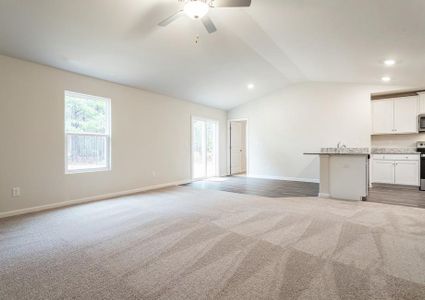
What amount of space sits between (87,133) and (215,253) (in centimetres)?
373

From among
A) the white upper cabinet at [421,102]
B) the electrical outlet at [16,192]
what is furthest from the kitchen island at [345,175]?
the electrical outlet at [16,192]

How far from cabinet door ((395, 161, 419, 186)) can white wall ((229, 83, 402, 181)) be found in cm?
90

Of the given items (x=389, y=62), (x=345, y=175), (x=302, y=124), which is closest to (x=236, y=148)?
(x=302, y=124)

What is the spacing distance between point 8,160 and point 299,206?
492 cm

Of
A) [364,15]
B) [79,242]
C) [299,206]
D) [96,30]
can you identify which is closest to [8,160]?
[79,242]

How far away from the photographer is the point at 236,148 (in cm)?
934

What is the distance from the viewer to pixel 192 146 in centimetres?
721

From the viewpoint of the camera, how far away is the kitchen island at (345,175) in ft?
15.0

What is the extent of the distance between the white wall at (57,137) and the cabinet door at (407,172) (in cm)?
599

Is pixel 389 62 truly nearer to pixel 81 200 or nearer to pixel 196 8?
pixel 196 8

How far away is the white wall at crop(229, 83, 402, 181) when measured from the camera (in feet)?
20.8

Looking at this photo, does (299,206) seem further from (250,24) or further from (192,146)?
(192,146)

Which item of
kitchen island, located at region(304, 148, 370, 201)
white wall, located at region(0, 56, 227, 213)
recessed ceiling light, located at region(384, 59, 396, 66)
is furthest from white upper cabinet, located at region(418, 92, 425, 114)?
white wall, located at region(0, 56, 227, 213)

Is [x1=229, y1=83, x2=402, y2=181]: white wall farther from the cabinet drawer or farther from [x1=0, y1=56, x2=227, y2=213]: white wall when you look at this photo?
[x1=0, y1=56, x2=227, y2=213]: white wall
